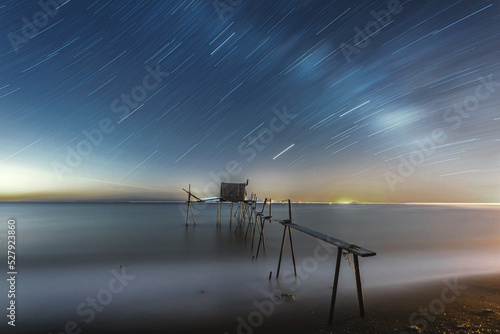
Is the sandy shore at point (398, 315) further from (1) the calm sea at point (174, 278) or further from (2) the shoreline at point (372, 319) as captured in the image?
(1) the calm sea at point (174, 278)

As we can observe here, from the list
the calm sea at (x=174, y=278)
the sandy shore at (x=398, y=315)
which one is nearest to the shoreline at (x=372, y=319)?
the sandy shore at (x=398, y=315)

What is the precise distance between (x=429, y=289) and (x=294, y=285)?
187 inches

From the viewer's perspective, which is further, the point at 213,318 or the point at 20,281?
the point at 20,281

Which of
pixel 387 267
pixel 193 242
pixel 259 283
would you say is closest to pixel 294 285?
pixel 259 283

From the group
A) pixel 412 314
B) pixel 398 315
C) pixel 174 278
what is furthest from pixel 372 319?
pixel 174 278

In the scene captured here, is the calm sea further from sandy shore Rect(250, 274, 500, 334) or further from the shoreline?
sandy shore Rect(250, 274, 500, 334)

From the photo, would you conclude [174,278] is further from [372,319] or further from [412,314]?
[412,314]

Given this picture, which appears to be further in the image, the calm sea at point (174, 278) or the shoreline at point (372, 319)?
the calm sea at point (174, 278)

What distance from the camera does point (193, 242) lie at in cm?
1931

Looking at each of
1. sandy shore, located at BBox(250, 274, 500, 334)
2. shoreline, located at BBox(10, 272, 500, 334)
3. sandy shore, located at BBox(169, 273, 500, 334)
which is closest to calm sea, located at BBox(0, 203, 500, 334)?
shoreline, located at BBox(10, 272, 500, 334)

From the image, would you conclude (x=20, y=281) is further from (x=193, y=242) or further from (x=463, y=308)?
(x=463, y=308)

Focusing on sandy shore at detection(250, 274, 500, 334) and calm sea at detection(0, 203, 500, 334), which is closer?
sandy shore at detection(250, 274, 500, 334)

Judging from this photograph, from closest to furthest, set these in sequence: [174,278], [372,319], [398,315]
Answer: [372,319] → [398,315] → [174,278]

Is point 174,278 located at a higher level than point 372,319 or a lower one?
lower
